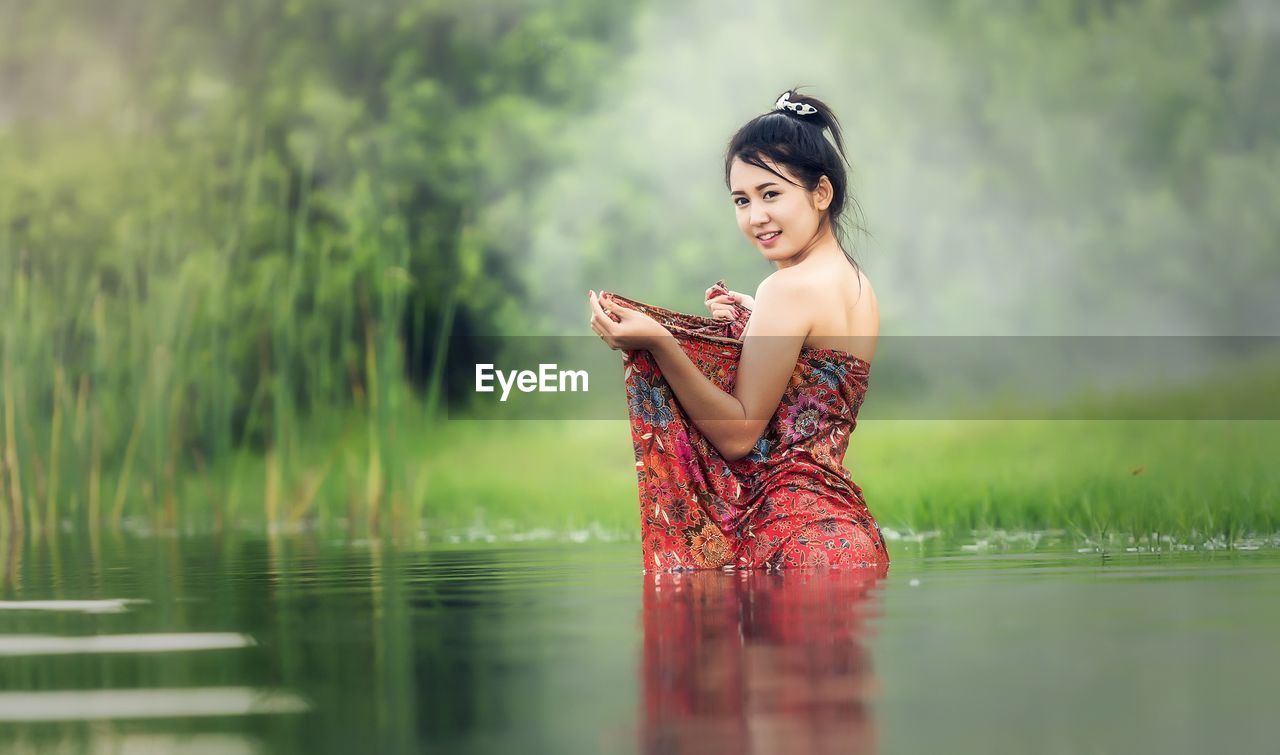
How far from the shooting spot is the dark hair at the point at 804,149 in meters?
3.04

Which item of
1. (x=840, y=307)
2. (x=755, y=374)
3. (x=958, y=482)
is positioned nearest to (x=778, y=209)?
(x=840, y=307)

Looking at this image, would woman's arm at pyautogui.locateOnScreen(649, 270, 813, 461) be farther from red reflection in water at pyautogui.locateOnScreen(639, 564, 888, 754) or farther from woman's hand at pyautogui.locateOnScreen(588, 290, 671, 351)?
red reflection in water at pyautogui.locateOnScreen(639, 564, 888, 754)

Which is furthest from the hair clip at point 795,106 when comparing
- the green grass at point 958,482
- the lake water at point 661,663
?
the green grass at point 958,482

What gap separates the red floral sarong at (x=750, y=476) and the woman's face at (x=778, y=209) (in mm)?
224

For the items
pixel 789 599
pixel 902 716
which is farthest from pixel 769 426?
pixel 902 716

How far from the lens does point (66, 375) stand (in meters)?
6.88

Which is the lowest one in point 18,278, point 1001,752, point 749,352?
point 1001,752

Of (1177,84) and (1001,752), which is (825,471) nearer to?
(1001,752)

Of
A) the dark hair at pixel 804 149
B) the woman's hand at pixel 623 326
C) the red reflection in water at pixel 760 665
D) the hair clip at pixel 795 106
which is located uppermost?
the hair clip at pixel 795 106

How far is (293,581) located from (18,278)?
4527 millimetres

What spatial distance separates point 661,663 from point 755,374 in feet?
3.90

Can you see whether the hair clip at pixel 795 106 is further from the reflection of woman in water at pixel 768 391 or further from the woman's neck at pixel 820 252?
the woman's neck at pixel 820 252

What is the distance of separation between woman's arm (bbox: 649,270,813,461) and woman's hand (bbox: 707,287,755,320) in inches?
9.3

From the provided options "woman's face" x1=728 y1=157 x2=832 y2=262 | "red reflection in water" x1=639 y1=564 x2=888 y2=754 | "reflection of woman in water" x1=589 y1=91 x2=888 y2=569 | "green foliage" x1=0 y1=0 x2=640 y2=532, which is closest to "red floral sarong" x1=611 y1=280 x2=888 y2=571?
"reflection of woman in water" x1=589 y1=91 x2=888 y2=569
